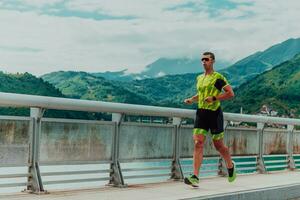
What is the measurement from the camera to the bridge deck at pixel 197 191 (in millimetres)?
8008

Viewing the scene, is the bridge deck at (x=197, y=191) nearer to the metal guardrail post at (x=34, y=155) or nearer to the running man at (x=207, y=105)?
the metal guardrail post at (x=34, y=155)

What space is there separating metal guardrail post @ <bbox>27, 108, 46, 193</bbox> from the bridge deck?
0.70ft

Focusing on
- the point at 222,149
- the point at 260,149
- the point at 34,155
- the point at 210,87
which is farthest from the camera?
the point at 260,149

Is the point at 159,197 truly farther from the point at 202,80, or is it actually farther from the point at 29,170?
the point at 202,80

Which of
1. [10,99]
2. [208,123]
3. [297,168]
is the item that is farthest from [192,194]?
[297,168]

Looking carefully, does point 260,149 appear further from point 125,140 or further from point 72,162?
point 72,162

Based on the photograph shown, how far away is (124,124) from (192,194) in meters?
1.71

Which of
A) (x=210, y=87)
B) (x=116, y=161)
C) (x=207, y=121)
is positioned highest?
(x=210, y=87)

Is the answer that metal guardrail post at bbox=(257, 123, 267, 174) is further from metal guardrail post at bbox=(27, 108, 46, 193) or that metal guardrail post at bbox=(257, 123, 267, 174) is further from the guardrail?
metal guardrail post at bbox=(27, 108, 46, 193)

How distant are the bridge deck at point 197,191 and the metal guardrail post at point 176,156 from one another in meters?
0.42

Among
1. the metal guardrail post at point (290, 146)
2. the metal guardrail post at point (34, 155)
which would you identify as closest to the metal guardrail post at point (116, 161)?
the metal guardrail post at point (34, 155)

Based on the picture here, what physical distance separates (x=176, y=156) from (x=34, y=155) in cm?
376

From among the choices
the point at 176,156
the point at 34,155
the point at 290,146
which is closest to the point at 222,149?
the point at 176,156

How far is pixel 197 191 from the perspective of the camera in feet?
30.5
